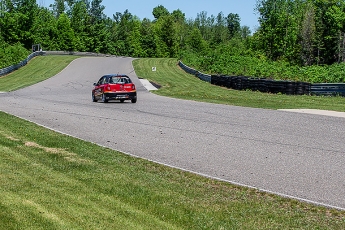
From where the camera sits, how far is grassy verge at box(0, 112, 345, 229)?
6.75m

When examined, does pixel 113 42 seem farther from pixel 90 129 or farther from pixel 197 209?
pixel 197 209

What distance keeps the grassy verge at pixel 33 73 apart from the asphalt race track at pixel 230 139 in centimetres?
2125

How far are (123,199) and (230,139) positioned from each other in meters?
7.27

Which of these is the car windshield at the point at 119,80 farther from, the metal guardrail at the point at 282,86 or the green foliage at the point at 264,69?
the green foliage at the point at 264,69

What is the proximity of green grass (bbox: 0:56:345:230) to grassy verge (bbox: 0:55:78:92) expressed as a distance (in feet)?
104

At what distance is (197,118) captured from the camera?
20.0m

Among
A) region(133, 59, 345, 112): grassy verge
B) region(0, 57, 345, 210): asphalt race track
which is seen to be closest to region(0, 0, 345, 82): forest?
region(133, 59, 345, 112): grassy verge

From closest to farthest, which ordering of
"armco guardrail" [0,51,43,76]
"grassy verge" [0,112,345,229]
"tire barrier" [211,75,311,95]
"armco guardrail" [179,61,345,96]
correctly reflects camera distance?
"grassy verge" [0,112,345,229], "armco guardrail" [179,61,345,96], "tire barrier" [211,75,311,95], "armco guardrail" [0,51,43,76]

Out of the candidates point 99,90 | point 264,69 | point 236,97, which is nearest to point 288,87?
point 236,97

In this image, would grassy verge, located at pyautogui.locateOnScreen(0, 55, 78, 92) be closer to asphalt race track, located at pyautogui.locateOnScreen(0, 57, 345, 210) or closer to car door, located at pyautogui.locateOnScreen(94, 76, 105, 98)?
car door, located at pyautogui.locateOnScreen(94, 76, 105, 98)

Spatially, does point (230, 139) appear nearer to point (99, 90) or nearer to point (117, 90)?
point (117, 90)

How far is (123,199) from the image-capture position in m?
7.95

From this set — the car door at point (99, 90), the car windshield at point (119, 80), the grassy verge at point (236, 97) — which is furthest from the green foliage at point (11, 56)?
the car windshield at point (119, 80)

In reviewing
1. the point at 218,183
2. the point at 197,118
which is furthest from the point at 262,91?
the point at 218,183
